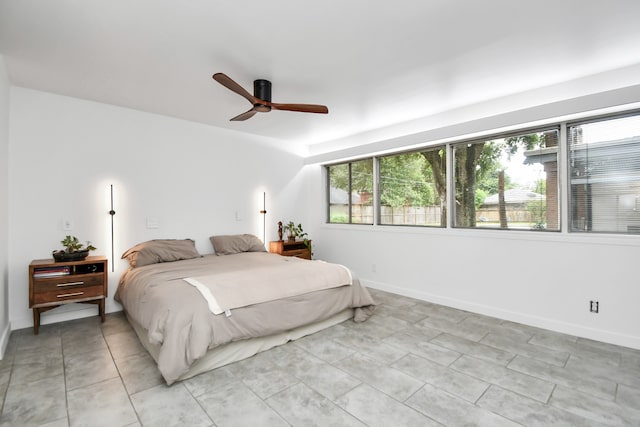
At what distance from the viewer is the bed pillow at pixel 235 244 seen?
15.2ft

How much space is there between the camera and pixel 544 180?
3559mm

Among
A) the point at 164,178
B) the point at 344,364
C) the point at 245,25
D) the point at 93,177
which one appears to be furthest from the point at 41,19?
the point at 344,364

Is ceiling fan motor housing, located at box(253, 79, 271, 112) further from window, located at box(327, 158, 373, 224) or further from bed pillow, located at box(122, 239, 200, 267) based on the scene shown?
window, located at box(327, 158, 373, 224)

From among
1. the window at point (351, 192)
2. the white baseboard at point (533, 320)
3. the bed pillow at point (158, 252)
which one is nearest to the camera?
the white baseboard at point (533, 320)

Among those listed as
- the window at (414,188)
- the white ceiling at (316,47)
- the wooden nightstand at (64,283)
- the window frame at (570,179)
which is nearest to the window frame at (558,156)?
the window frame at (570,179)

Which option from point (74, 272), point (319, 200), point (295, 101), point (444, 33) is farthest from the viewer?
point (319, 200)

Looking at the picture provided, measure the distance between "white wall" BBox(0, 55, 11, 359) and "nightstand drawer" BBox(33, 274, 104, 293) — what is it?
0.27 m

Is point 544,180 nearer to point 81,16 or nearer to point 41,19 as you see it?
point 81,16

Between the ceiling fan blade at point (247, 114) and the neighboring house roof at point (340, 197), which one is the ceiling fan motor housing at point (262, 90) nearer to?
the ceiling fan blade at point (247, 114)

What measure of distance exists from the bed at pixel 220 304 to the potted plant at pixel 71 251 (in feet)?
1.63

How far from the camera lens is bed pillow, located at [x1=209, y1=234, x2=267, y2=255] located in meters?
4.62

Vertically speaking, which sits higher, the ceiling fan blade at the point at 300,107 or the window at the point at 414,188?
the ceiling fan blade at the point at 300,107

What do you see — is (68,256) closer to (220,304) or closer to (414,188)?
(220,304)

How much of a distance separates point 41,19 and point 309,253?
442 centimetres
